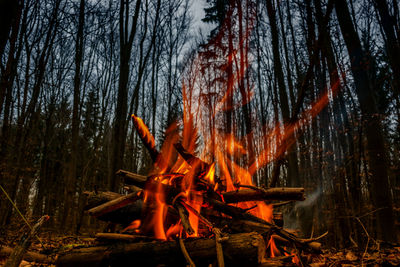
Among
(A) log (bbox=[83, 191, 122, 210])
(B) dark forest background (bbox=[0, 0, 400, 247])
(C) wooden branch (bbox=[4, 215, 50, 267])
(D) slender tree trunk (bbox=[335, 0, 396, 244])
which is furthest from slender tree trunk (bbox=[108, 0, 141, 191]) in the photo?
(D) slender tree trunk (bbox=[335, 0, 396, 244])

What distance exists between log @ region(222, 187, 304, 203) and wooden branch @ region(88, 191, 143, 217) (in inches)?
36.7

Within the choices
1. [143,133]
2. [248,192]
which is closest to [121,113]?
[143,133]

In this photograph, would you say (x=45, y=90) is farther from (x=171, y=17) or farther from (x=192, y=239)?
(x=192, y=239)

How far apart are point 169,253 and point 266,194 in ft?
3.73

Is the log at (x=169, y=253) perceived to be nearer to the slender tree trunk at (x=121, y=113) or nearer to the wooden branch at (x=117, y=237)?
the wooden branch at (x=117, y=237)

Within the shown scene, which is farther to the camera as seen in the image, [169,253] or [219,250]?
[169,253]

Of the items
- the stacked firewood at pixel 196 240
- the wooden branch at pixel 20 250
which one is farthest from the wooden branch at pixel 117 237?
the wooden branch at pixel 20 250

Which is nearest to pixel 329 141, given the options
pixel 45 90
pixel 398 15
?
pixel 398 15

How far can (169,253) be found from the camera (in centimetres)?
189

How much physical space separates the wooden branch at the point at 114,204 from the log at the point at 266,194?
3.06 feet

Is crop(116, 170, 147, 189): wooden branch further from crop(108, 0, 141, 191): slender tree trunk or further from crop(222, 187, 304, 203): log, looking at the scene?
crop(108, 0, 141, 191): slender tree trunk

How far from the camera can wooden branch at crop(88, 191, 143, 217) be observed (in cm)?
218

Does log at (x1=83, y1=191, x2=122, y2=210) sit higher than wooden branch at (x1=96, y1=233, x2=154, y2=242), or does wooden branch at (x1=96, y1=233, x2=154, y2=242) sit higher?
log at (x1=83, y1=191, x2=122, y2=210)

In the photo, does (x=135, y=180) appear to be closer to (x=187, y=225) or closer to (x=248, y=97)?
(x=187, y=225)
